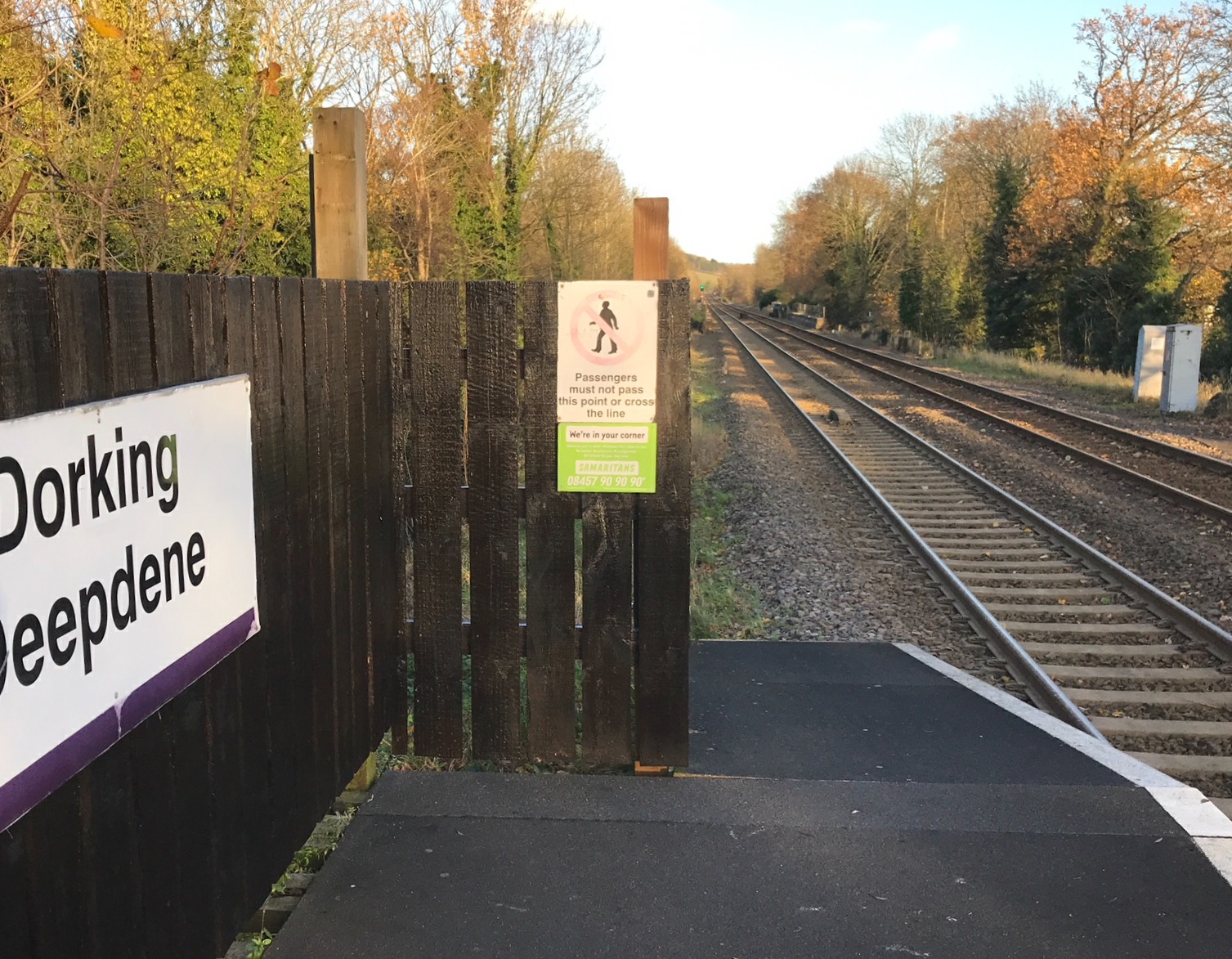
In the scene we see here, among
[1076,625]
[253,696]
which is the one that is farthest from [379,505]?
[1076,625]

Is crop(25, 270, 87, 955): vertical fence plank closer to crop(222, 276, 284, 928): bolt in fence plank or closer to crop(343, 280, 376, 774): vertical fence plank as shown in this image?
crop(222, 276, 284, 928): bolt in fence plank

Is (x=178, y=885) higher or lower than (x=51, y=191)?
lower

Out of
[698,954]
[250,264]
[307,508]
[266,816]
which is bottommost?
[698,954]

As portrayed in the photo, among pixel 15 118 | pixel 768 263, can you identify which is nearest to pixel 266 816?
pixel 15 118

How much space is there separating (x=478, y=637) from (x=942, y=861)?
6.45ft

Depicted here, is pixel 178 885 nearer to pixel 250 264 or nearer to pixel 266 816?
pixel 266 816

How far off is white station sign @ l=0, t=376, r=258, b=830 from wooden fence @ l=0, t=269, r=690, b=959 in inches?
2.8

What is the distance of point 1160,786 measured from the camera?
417cm

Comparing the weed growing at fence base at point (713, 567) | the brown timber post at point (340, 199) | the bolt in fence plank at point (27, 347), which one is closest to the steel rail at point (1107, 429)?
the weed growing at fence base at point (713, 567)

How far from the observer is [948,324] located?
4381 cm

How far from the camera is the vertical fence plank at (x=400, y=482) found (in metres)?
4.21

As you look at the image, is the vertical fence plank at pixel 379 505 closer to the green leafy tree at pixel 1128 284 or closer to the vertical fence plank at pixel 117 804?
the vertical fence plank at pixel 117 804

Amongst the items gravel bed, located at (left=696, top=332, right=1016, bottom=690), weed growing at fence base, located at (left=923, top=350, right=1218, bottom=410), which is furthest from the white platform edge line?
weed growing at fence base, located at (left=923, top=350, right=1218, bottom=410)

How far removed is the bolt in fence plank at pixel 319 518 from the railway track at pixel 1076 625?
4391mm
